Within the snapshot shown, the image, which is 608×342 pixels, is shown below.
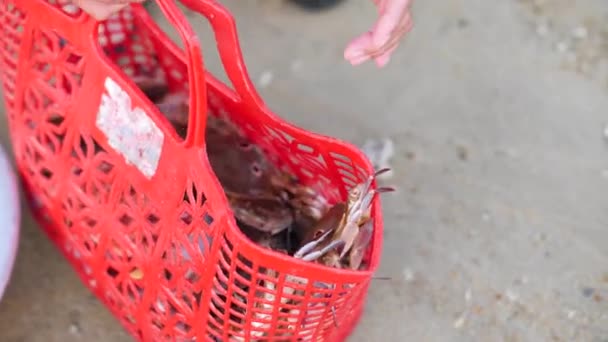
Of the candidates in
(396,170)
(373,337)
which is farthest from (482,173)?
(373,337)

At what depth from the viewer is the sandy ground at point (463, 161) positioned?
41.6 inches

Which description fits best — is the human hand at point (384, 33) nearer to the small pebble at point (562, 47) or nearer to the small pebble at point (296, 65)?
the small pebble at point (296, 65)

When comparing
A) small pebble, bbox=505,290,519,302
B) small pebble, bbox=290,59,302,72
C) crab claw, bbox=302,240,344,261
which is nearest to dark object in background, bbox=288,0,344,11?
small pebble, bbox=290,59,302,72

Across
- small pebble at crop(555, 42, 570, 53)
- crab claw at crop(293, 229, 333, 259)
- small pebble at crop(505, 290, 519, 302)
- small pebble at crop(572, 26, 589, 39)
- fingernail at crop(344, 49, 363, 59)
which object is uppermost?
fingernail at crop(344, 49, 363, 59)

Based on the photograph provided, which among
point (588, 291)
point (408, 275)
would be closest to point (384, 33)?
point (408, 275)

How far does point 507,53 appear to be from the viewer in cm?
140

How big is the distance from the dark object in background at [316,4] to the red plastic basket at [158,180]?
476 millimetres

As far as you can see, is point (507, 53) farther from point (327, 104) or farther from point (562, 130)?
point (327, 104)

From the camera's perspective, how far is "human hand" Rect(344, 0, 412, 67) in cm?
77

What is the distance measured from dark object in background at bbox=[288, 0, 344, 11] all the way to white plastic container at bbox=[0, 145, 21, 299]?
2.14 feet

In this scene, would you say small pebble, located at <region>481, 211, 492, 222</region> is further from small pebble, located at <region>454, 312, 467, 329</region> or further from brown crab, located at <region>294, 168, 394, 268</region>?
brown crab, located at <region>294, 168, 394, 268</region>

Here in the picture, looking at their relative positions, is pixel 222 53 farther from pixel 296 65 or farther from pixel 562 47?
pixel 562 47

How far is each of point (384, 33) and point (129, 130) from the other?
0.95 feet

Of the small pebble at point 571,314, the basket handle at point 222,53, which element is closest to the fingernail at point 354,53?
the basket handle at point 222,53
